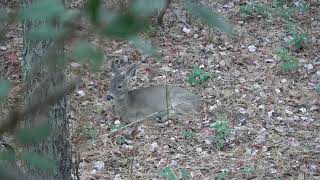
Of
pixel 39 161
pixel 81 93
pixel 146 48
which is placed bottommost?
pixel 81 93

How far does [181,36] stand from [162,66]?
978 millimetres

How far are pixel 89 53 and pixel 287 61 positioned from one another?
735cm

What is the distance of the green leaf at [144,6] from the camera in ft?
2.12

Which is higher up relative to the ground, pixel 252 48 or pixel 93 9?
pixel 93 9

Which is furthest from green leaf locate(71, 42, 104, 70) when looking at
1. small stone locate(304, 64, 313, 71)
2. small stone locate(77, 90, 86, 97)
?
small stone locate(304, 64, 313, 71)

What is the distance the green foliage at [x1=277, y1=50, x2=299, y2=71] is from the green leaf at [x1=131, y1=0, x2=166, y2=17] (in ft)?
23.4

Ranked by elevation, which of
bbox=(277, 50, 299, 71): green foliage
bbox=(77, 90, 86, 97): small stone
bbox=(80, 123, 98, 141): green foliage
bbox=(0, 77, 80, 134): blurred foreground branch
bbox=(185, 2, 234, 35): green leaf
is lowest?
bbox=(77, 90, 86, 97): small stone

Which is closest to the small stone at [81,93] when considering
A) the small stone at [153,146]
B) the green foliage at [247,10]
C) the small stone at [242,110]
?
the small stone at [153,146]

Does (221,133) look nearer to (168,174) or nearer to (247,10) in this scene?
(168,174)

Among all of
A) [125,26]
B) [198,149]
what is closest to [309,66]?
[198,149]

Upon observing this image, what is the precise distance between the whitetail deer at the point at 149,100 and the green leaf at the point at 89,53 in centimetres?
610

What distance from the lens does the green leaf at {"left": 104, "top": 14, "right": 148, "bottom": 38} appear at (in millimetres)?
644

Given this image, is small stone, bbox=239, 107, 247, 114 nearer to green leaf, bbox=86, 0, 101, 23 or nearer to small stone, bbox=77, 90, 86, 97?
small stone, bbox=77, 90, 86, 97

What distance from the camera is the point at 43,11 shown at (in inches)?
27.1
